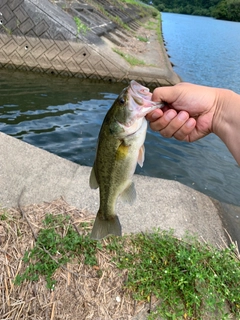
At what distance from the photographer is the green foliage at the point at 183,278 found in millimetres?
3391

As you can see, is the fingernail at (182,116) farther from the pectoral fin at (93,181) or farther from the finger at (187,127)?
the pectoral fin at (93,181)

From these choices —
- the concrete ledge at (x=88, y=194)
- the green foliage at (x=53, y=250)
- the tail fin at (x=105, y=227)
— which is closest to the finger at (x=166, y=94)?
the tail fin at (x=105, y=227)

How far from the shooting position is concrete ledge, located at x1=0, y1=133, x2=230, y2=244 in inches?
181

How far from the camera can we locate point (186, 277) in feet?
11.5

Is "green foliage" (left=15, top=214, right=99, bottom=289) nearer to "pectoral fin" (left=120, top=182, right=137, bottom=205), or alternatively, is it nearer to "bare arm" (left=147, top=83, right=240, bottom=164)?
"pectoral fin" (left=120, top=182, right=137, bottom=205)

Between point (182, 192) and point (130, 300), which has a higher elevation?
point (130, 300)

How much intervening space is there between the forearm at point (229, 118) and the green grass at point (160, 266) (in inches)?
56.8

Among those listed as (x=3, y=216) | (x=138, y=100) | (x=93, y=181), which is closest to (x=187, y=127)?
(x=138, y=100)

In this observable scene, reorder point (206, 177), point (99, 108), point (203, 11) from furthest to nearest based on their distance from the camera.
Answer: point (203, 11)
point (99, 108)
point (206, 177)

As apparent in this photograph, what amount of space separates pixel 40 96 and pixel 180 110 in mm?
9573

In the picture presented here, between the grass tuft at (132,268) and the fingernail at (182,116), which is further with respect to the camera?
the grass tuft at (132,268)

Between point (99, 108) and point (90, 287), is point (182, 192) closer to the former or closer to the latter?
point (90, 287)

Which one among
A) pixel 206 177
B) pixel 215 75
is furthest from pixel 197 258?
pixel 215 75

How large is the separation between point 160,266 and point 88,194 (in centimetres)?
173
